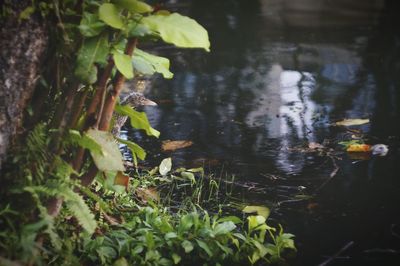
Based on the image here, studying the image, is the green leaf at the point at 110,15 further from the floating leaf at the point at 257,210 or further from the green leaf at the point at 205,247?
the floating leaf at the point at 257,210

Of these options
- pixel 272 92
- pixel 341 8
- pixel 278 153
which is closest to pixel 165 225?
pixel 278 153

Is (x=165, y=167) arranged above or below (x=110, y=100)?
below

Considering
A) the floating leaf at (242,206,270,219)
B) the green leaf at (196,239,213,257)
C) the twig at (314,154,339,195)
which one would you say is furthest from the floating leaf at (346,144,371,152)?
the green leaf at (196,239,213,257)

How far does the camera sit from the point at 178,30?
1.41 metres

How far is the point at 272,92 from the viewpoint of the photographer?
14.3ft

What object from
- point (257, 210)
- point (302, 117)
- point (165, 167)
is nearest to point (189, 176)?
point (165, 167)

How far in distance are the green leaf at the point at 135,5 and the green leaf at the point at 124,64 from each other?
15 cm

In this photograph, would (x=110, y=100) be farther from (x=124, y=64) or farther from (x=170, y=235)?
(x=170, y=235)

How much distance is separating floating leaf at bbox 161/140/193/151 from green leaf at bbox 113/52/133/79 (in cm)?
167

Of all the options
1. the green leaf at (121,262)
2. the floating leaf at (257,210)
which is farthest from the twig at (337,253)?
the green leaf at (121,262)

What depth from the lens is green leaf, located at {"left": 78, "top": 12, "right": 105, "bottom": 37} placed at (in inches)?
55.9

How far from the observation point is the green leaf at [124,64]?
4.54ft

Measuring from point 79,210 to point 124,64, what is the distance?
0.49m

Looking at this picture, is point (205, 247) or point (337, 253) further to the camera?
point (337, 253)
